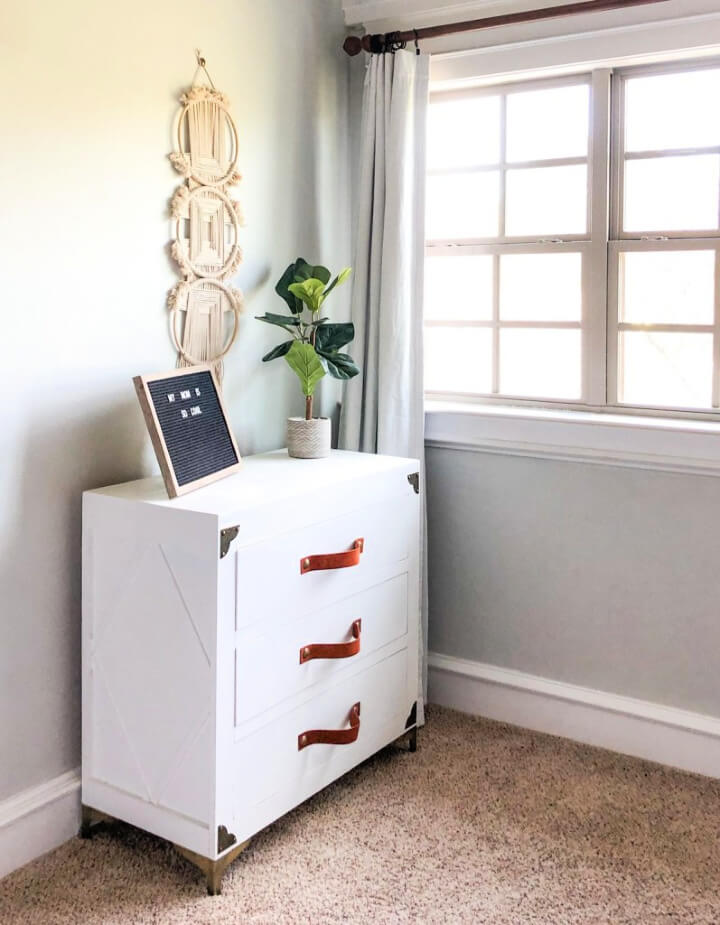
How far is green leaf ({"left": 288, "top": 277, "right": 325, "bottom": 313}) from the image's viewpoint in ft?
8.22

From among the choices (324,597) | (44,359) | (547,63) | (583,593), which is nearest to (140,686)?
(324,597)

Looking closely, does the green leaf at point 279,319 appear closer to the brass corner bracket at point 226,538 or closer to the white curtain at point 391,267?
the white curtain at point 391,267

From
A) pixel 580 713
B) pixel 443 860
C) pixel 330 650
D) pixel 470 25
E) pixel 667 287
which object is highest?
pixel 470 25

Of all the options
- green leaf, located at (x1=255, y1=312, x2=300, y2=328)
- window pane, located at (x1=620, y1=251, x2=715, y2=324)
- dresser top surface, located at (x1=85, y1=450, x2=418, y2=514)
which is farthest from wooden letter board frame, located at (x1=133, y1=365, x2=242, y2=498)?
window pane, located at (x1=620, y1=251, x2=715, y2=324)

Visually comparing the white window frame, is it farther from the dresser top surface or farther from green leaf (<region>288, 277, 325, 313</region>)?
green leaf (<region>288, 277, 325, 313</region>)

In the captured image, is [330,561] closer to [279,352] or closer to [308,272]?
[279,352]

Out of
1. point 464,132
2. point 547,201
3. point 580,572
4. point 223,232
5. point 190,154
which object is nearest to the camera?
point 190,154

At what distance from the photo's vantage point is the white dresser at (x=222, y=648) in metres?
1.99

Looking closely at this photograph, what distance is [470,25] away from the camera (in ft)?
8.84

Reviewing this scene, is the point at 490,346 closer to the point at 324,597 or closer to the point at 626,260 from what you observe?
the point at 626,260

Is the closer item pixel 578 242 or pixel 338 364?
pixel 338 364

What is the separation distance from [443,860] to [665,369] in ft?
4.84

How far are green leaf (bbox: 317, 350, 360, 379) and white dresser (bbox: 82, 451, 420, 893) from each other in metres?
0.31

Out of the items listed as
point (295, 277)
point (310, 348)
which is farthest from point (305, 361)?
point (295, 277)
